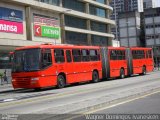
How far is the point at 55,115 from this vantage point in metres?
11.9

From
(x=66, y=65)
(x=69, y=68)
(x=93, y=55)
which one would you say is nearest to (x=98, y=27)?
(x=93, y=55)

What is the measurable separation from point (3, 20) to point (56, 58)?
27.9 metres

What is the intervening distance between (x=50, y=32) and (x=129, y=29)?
6195 centimetres

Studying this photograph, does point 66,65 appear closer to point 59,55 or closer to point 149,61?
point 59,55

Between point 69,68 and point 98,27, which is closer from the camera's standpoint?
point 69,68

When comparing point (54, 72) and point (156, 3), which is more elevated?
point (156, 3)

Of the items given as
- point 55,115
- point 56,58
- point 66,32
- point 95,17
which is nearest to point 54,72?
point 56,58

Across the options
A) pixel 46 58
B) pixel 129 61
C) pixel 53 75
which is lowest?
pixel 53 75

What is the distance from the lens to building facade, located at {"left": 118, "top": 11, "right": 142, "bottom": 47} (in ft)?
407

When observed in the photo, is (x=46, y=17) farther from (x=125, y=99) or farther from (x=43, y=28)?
(x=125, y=99)

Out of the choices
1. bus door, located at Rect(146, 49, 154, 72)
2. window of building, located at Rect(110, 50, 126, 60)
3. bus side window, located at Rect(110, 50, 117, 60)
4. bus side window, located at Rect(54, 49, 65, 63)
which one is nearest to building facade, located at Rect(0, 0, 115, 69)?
bus door, located at Rect(146, 49, 154, 72)

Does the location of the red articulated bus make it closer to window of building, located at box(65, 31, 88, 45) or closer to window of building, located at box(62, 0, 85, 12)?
window of building, located at box(65, 31, 88, 45)

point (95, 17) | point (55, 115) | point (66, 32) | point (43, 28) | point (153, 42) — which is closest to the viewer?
point (55, 115)

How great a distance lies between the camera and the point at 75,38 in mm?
75938
